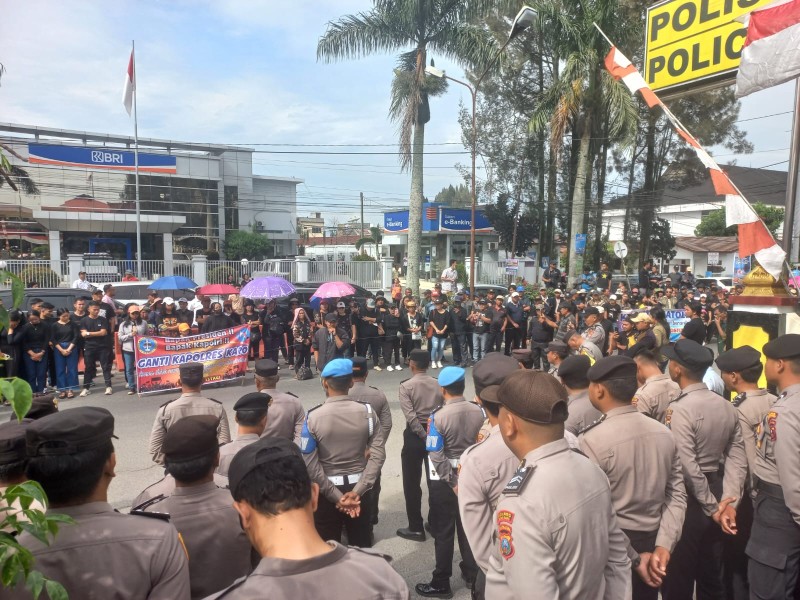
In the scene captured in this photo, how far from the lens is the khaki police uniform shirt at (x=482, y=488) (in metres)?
2.75

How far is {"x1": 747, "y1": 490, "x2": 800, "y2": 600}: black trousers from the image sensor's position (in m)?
3.33

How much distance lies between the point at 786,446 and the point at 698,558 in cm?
104

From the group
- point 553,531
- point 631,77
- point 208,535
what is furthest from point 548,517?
point 631,77

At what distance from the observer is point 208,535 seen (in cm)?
263

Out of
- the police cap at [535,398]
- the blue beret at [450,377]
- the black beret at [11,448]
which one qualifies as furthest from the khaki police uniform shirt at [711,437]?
the black beret at [11,448]

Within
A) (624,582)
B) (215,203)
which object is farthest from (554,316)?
(215,203)

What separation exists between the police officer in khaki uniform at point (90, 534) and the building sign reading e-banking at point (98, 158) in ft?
129

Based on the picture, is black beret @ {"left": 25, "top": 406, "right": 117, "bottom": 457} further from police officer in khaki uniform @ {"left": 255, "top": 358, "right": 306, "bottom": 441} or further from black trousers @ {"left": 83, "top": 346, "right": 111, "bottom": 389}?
black trousers @ {"left": 83, "top": 346, "right": 111, "bottom": 389}

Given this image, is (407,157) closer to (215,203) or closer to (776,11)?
(776,11)

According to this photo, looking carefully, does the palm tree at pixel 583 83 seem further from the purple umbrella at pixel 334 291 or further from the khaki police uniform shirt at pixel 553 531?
the khaki police uniform shirt at pixel 553 531

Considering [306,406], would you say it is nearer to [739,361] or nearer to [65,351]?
[65,351]

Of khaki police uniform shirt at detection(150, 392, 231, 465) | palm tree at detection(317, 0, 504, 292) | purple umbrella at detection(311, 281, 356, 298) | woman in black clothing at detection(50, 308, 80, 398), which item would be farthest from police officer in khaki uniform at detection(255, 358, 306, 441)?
palm tree at detection(317, 0, 504, 292)

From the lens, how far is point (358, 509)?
4133 millimetres

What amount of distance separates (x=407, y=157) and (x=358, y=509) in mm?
16841
